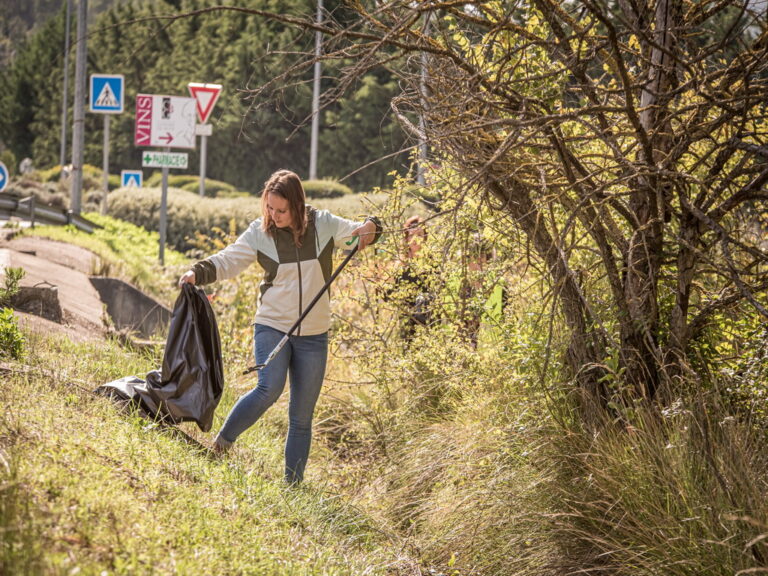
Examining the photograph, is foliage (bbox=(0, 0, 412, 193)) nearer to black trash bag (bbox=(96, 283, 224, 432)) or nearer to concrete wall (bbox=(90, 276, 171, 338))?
concrete wall (bbox=(90, 276, 171, 338))

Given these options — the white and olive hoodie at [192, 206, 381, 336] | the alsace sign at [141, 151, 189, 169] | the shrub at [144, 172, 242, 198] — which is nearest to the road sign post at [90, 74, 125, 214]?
the alsace sign at [141, 151, 189, 169]

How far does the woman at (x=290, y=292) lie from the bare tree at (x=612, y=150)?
2.68 ft

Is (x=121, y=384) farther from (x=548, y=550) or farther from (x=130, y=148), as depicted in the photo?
(x=130, y=148)

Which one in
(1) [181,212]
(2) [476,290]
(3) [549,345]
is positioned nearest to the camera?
(3) [549,345]

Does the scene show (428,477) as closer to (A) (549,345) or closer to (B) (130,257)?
(A) (549,345)

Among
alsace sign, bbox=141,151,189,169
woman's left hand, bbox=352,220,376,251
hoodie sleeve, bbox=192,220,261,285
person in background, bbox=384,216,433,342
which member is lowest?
person in background, bbox=384,216,433,342

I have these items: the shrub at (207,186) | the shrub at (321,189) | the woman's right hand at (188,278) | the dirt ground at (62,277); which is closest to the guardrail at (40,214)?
the dirt ground at (62,277)

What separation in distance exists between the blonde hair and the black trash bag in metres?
0.68

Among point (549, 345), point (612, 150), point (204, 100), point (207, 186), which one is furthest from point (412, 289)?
point (207, 186)

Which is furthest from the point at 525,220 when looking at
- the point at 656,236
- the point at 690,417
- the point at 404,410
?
the point at 404,410

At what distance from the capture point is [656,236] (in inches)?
189

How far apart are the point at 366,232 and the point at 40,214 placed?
1383 cm

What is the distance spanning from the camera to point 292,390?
18.2ft

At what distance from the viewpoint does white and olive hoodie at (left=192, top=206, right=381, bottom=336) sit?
17.8 ft
